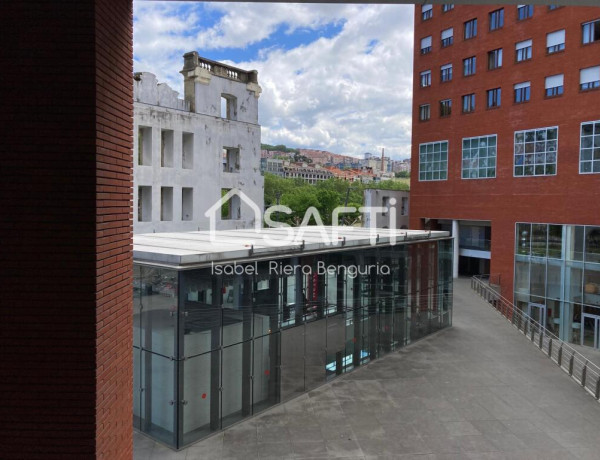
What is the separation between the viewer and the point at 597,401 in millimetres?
12133

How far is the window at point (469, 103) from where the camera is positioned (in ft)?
99.5

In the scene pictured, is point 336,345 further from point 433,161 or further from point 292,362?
point 433,161

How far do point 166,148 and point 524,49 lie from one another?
2071 centimetres

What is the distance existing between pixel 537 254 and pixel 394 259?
15210 mm

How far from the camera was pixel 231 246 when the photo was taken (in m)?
10.7

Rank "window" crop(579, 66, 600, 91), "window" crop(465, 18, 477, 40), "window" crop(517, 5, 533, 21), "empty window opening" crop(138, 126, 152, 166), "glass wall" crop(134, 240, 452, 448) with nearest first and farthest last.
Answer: "glass wall" crop(134, 240, 452, 448) < "empty window opening" crop(138, 126, 152, 166) < "window" crop(579, 66, 600, 91) < "window" crop(517, 5, 533, 21) < "window" crop(465, 18, 477, 40)

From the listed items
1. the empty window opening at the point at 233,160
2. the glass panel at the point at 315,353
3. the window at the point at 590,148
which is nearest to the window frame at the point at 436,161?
the window at the point at 590,148

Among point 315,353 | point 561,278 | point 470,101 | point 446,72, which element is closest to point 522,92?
point 470,101

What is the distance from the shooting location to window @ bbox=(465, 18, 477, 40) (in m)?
30.3

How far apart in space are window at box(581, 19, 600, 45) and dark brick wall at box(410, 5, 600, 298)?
269mm

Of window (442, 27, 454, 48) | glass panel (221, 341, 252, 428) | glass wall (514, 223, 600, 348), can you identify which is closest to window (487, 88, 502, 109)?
window (442, 27, 454, 48)

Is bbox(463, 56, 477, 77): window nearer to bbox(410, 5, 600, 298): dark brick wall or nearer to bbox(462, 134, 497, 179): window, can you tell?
bbox(410, 5, 600, 298): dark brick wall
